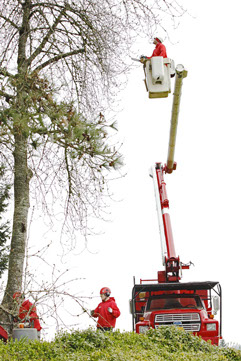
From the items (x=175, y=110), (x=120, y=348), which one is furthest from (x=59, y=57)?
(x=120, y=348)

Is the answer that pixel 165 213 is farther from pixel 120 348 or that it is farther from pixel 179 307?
pixel 120 348

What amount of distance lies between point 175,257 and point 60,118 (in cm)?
639

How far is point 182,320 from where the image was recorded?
998 centimetres

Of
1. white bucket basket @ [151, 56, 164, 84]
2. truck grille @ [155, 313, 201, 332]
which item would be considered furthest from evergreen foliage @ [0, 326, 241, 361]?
white bucket basket @ [151, 56, 164, 84]

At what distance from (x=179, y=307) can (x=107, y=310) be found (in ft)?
5.34

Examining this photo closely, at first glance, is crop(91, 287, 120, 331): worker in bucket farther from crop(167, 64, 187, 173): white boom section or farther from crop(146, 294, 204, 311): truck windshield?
crop(167, 64, 187, 173): white boom section

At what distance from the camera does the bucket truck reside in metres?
9.96

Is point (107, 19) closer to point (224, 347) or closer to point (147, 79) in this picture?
point (147, 79)

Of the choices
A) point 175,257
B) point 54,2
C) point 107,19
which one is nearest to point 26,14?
point 54,2

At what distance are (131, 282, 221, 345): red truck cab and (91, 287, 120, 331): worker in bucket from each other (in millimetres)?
625

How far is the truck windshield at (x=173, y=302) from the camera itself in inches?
413

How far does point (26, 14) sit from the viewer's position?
9789 mm

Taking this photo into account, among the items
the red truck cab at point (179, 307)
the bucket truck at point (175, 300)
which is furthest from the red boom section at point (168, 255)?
the red truck cab at point (179, 307)

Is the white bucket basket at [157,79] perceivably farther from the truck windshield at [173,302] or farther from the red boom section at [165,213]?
the red boom section at [165,213]
